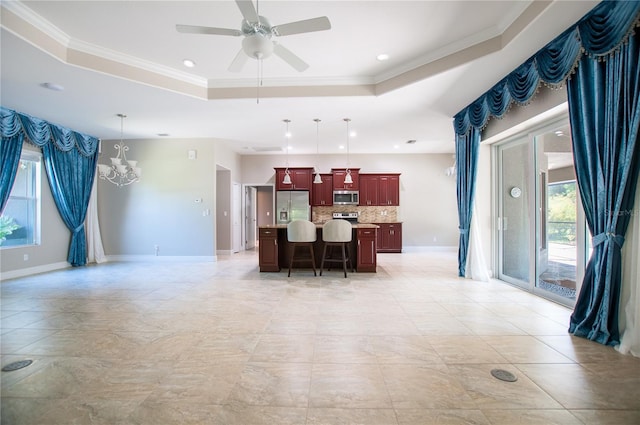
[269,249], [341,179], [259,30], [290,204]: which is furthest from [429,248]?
[259,30]

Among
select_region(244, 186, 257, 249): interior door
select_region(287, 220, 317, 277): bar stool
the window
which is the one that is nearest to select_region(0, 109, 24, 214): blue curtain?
the window

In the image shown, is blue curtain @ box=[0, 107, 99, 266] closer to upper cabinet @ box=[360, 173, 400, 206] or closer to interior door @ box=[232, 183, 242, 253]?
interior door @ box=[232, 183, 242, 253]

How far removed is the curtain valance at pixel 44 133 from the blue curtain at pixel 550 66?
7.72m

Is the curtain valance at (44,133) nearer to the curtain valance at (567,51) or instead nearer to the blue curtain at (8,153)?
the blue curtain at (8,153)

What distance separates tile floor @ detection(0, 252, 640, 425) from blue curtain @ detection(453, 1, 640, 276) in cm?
248

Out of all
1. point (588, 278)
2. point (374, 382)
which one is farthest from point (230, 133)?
point (588, 278)

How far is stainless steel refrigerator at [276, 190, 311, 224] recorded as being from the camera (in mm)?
8219

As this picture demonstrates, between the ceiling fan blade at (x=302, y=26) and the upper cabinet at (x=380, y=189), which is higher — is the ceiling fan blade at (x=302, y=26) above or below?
above

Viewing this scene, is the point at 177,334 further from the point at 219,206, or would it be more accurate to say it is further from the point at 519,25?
the point at 219,206

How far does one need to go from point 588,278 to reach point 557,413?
1589 millimetres

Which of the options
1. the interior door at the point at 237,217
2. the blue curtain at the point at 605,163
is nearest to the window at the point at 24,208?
the interior door at the point at 237,217

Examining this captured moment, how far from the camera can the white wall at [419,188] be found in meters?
8.48

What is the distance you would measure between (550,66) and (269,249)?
473 cm

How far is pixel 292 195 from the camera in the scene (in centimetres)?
822
